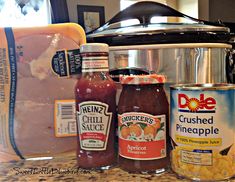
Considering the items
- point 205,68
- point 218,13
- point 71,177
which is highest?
point 218,13

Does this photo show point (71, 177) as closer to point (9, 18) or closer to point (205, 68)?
point (205, 68)

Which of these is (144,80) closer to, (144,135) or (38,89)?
(144,135)

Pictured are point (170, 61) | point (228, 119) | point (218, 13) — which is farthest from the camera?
point (218, 13)

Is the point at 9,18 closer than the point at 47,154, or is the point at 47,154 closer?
the point at 47,154

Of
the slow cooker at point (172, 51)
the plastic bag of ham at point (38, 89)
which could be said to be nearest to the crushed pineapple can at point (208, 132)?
the slow cooker at point (172, 51)

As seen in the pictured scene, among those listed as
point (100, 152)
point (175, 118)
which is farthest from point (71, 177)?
point (175, 118)

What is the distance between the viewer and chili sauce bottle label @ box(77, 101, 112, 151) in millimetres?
551

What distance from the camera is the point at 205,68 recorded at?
64 centimetres

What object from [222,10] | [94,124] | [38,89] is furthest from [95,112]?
[222,10]

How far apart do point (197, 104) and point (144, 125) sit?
92mm

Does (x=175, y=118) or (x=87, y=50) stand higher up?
(x=87, y=50)

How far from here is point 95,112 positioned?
55 cm

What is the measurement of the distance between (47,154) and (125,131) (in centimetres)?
20

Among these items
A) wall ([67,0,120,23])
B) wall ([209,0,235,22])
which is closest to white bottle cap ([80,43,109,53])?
wall ([67,0,120,23])
